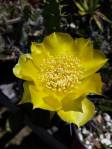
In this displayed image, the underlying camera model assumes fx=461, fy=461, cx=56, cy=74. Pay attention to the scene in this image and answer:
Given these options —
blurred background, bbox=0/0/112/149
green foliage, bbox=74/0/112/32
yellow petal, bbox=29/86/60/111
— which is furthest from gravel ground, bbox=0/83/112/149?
yellow petal, bbox=29/86/60/111

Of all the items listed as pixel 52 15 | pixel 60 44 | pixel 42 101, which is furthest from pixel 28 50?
pixel 42 101

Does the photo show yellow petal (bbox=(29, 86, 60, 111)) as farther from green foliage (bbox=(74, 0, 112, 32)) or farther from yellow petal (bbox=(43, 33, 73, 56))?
green foliage (bbox=(74, 0, 112, 32))

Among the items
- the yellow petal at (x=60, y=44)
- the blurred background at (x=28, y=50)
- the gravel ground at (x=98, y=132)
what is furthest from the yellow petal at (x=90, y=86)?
the gravel ground at (x=98, y=132)

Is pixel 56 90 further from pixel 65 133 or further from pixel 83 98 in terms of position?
pixel 65 133

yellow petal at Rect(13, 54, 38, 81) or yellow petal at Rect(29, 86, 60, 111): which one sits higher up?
yellow petal at Rect(13, 54, 38, 81)

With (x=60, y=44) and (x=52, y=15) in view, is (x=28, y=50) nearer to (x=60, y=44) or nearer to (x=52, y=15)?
(x=52, y=15)
